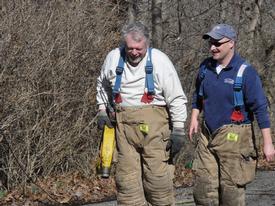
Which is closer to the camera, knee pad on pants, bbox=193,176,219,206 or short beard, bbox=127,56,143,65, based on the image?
short beard, bbox=127,56,143,65

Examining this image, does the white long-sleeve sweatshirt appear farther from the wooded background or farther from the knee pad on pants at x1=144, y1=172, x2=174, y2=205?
the wooded background

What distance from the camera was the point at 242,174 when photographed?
6336mm

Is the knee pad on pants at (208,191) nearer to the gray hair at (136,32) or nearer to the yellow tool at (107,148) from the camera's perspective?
the yellow tool at (107,148)

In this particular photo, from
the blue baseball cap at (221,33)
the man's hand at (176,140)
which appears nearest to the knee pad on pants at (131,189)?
the man's hand at (176,140)

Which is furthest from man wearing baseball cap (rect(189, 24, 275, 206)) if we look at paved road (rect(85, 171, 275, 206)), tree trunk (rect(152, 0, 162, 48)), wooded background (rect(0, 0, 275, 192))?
tree trunk (rect(152, 0, 162, 48))

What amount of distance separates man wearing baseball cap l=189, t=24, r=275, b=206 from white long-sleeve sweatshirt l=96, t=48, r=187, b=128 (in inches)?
10.1

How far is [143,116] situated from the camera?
6320 mm

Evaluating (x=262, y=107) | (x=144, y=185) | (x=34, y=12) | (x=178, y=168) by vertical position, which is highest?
(x=34, y=12)

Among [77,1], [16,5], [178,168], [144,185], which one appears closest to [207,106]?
[144,185]

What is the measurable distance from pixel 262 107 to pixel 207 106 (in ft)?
1.67

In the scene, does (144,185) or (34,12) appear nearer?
(144,185)

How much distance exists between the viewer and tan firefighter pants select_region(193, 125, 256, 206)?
6285 mm

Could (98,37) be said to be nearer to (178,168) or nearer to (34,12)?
(34,12)

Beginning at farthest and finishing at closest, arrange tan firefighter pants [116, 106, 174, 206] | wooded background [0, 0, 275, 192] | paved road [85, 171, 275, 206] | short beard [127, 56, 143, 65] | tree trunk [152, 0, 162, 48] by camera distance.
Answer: tree trunk [152, 0, 162, 48] < wooded background [0, 0, 275, 192] < paved road [85, 171, 275, 206] < tan firefighter pants [116, 106, 174, 206] < short beard [127, 56, 143, 65]
